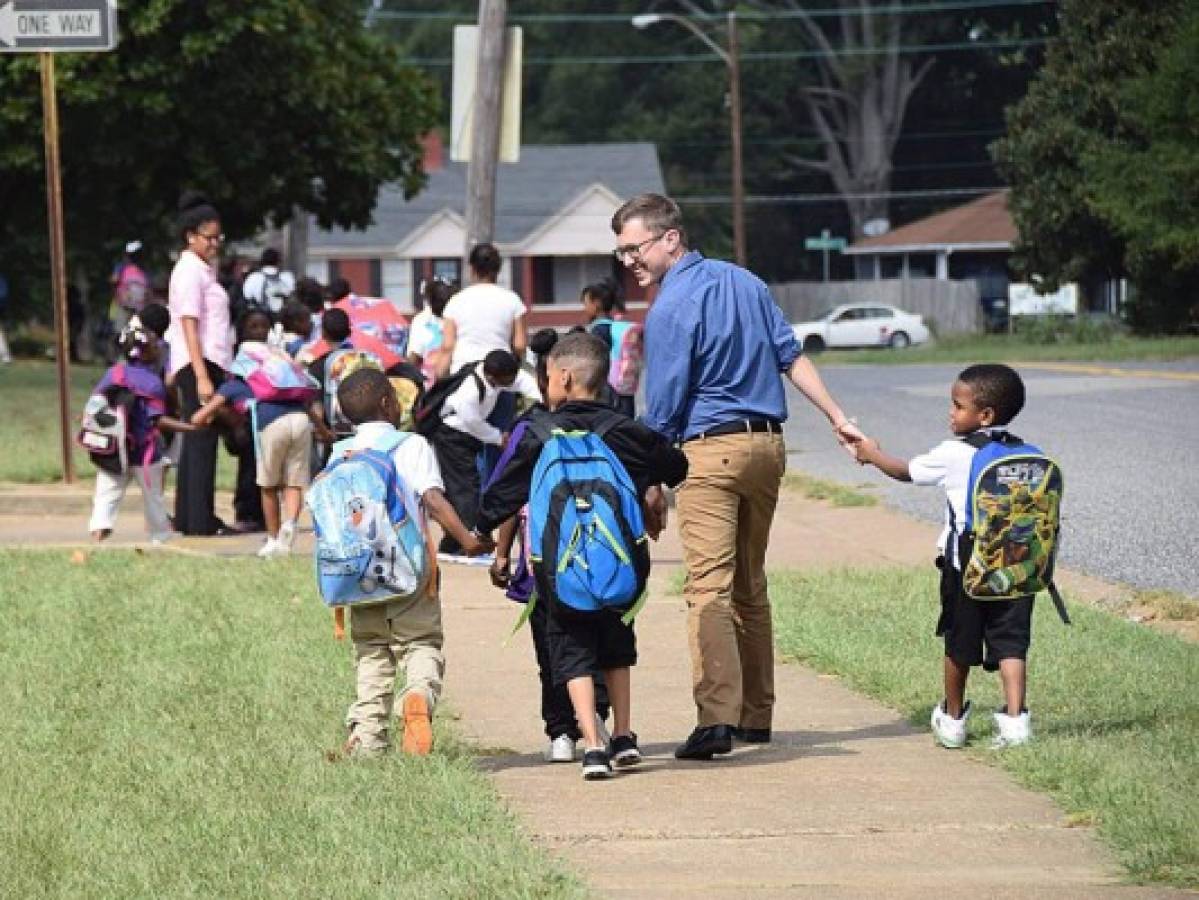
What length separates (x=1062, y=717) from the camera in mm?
8781

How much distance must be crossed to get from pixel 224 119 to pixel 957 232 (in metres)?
39.2

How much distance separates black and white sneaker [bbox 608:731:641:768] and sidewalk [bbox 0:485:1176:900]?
71 millimetres

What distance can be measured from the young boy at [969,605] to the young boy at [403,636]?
1457 mm

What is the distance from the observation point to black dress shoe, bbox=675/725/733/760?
8117 mm

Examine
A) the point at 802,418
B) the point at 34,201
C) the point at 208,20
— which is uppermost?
the point at 208,20

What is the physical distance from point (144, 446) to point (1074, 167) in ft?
129

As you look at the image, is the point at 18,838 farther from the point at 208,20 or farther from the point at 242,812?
the point at 208,20

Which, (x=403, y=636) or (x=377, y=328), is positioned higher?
Result: (x=377, y=328)

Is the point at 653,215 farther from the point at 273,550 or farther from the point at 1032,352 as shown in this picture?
the point at 1032,352

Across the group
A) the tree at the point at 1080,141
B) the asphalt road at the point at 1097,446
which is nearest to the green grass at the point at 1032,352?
the tree at the point at 1080,141

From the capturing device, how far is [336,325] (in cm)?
1468

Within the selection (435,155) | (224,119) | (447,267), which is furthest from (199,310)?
(435,155)

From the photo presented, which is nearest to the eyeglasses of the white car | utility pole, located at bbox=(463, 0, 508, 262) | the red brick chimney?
utility pole, located at bbox=(463, 0, 508, 262)

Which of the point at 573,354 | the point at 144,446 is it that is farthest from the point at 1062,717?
the point at 144,446
